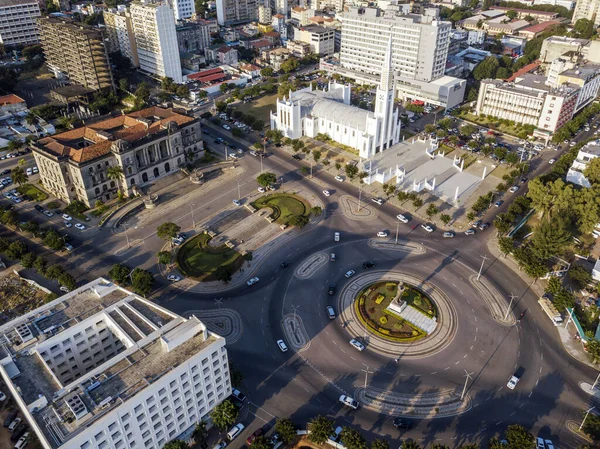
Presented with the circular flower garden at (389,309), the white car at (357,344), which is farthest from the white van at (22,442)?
the circular flower garden at (389,309)

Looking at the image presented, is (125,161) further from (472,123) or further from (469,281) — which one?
(472,123)

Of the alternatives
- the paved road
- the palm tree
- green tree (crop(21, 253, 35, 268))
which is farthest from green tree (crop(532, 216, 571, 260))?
the palm tree

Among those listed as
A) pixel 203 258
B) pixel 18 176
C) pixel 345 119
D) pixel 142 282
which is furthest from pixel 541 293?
pixel 18 176

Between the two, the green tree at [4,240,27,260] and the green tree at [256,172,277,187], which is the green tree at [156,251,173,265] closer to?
the green tree at [4,240,27,260]

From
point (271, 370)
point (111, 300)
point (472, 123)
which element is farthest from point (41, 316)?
point (472, 123)

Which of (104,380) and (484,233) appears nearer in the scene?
(104,380)

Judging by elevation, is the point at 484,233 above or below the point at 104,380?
below

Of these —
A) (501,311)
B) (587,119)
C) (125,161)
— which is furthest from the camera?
(587,119)
